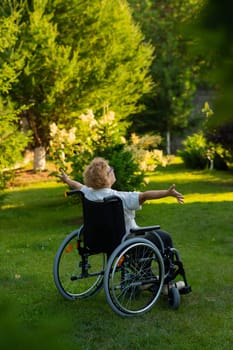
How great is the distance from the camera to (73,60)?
17.9 metres

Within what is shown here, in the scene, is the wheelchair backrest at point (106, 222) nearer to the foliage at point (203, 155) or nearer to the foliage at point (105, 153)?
the foliage at point (105, 153)

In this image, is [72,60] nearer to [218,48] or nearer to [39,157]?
[39,157]

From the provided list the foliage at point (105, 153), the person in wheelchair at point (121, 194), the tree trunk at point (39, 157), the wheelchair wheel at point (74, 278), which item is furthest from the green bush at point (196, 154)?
the person in wheelchair at point (121, 194)

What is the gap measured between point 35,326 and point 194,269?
568 cm

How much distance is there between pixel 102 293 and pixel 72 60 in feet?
43.9

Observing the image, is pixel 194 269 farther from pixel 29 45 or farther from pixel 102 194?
pixel 29 45

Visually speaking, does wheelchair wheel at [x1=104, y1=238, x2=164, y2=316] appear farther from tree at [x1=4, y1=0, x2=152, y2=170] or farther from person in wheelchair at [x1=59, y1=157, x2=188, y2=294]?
tree at [x1=4, y1=0, x2=152, y2=170]

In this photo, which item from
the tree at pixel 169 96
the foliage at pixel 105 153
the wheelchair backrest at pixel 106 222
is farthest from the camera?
the tree at pixel 169 96

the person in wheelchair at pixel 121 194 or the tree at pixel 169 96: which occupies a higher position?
the tree at pixel 169 96

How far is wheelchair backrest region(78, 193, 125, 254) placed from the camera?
15.5ft

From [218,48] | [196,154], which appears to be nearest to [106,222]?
[218,48]

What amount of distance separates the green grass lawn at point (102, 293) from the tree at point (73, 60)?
6.35 meters

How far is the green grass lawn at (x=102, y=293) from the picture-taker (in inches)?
33.8

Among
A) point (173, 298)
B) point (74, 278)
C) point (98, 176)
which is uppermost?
point (98, 176)
